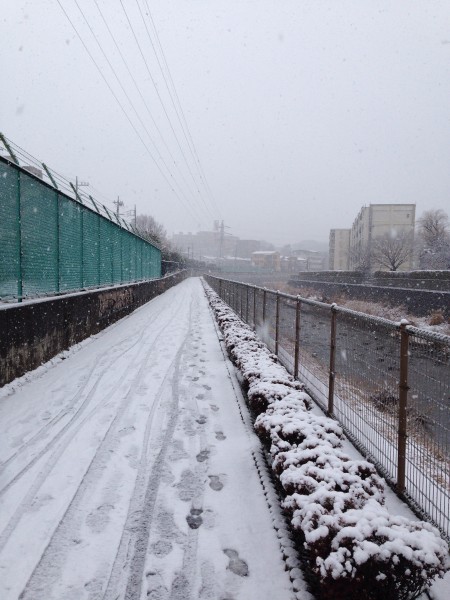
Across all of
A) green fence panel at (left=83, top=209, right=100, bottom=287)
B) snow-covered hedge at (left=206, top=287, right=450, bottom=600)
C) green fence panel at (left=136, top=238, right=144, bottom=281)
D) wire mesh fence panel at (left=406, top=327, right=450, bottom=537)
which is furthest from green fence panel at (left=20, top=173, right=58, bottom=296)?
green fence panel at (left=136, top=238, right=144, bottom=281)

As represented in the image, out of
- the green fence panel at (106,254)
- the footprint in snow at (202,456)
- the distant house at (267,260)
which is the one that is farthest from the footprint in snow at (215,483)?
the distant house at (267,260)

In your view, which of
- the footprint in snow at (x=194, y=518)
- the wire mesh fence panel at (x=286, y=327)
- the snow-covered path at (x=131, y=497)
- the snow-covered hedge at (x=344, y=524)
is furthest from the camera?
the wire mesh fence panel at (x=286, y=327)

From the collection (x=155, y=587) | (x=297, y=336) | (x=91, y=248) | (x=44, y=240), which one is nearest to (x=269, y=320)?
(x=297, y=336)

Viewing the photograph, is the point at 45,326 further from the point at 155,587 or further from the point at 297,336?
the point at 155,587

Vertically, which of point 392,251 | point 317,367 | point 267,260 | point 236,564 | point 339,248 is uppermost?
point 339,248

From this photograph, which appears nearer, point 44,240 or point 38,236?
point 38,236

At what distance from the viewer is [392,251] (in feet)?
186

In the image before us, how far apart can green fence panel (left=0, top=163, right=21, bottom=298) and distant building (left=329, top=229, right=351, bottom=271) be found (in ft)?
308

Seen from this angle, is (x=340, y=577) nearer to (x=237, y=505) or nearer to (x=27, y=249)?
(x=237, y=505)

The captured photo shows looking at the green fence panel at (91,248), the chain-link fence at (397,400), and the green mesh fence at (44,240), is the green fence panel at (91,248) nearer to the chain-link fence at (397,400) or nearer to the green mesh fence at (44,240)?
the green mesh fence at (44,240)

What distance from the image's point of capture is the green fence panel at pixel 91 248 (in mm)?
12555

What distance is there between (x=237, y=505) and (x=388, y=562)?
1528 mm

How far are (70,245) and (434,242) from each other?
5465cm

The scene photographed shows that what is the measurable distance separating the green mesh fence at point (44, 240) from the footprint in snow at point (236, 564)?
5760 mm
